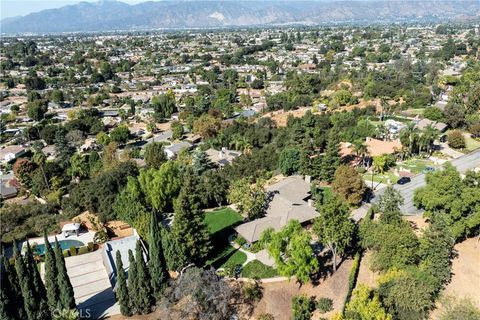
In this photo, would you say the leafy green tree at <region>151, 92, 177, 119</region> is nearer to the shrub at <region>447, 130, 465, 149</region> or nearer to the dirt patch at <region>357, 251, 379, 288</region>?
the shrub at <region>447, 130, 465, 149</region>

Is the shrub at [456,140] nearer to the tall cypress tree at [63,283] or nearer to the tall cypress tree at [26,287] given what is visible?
the tall cypress tree at [63,283]

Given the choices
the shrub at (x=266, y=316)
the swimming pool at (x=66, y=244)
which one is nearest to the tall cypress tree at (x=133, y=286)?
the shrub at (x=266, y=316)

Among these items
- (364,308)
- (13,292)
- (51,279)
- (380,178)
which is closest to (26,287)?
(13,292)

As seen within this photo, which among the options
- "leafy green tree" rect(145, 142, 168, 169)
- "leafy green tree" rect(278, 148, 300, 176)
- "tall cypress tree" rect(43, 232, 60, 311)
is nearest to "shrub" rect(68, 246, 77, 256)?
"tall cypress tree" rect(43, 232, 60, 311)

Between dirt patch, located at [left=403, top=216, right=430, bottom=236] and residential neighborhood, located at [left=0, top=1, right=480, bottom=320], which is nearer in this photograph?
residential neighborhood, located at [left=0, top=1, right=480, bottom=320]

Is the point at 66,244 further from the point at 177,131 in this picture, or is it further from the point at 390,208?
the point at 177,131

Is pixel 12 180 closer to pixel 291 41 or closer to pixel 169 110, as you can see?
pixel 169 110
